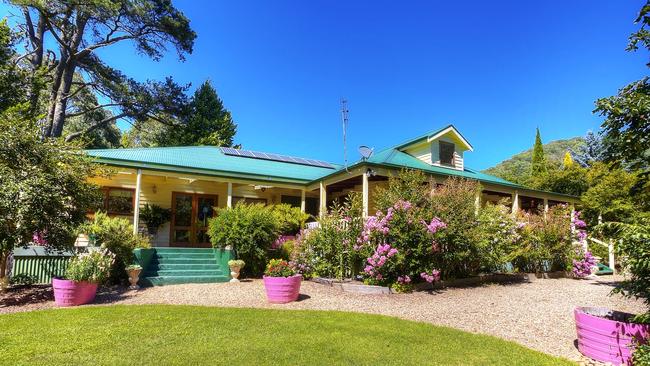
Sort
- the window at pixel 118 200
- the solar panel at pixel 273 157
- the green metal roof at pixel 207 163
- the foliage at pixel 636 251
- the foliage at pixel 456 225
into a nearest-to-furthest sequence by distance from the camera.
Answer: the foliage at pixel 636 251 → the foliage at pixel 456 225 → the green metal roof at pixel 207 163 → the window at pixel 118 200 → the solar panel at pixel 273 157

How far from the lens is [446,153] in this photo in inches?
650

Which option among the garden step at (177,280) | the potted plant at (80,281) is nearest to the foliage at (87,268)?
the potted plant at (80,281)

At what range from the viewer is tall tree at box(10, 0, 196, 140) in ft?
65.6

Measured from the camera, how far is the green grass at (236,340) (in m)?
4.26

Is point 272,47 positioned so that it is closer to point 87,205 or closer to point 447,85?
point 447,85

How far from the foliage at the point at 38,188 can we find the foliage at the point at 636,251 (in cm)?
927

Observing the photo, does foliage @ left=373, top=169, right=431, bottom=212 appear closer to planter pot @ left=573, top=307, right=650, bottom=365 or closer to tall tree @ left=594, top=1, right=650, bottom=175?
planter pot @ left=573, top=307, right=650, bottom=365

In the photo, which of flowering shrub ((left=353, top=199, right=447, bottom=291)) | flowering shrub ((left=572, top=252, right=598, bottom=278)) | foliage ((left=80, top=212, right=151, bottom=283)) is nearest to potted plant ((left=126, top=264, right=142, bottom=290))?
foliage ((left=80, top=212, right=151, bottom=283))

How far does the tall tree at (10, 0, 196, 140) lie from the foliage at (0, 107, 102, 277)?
1491cm

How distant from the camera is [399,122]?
28438 mm

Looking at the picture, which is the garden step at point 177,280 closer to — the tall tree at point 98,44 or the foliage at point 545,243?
the foliage at point 545,243

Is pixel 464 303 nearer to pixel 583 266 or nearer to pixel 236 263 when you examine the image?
pixel 236 263

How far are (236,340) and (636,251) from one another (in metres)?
4.92

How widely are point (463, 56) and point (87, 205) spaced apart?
1887cm
